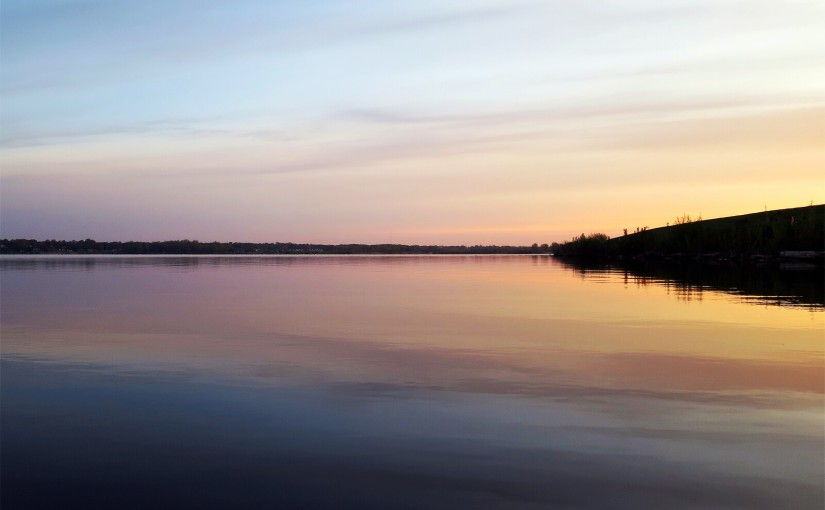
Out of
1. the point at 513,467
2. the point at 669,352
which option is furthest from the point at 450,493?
the point at 669,352

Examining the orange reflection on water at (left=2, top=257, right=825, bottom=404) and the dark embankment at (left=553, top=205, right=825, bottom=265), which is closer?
the orange reflection on water at (left=2, top=257, right=825, bottom=404)

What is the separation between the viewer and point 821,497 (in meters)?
6.04

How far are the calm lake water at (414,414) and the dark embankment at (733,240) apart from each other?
51.8 metres

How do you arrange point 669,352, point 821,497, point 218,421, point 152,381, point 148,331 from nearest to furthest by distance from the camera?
1. point 821,497
2. point 218,421
3. point 152,381
4. point 669,352
5. point 148,331

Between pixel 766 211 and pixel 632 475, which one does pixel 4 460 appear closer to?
pixel 632 475

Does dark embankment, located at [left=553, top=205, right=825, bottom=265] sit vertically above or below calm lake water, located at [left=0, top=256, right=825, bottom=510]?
above

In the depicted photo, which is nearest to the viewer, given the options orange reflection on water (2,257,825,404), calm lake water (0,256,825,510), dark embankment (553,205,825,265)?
calm lake water (0,256,825,510)

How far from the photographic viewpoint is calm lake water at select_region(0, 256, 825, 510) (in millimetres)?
6191

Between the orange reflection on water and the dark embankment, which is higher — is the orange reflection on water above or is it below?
below

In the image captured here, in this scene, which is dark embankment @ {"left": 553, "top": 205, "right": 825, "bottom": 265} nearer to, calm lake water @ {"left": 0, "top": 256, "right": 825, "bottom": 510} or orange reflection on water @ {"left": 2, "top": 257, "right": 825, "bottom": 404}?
orange reflection on water @ {"left": 2, "top": 257, "right": 825, "bottom": 404}

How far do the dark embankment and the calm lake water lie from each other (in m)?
51.8

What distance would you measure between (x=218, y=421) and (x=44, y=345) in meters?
7.42

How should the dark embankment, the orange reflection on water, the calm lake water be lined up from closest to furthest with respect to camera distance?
A: the calm lake water
the orange reflection on water
the dark embankment

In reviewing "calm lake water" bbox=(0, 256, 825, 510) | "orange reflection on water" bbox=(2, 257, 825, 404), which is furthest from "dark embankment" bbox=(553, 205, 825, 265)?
"calm lake water" bbox=(0, 256, 825, 510)
